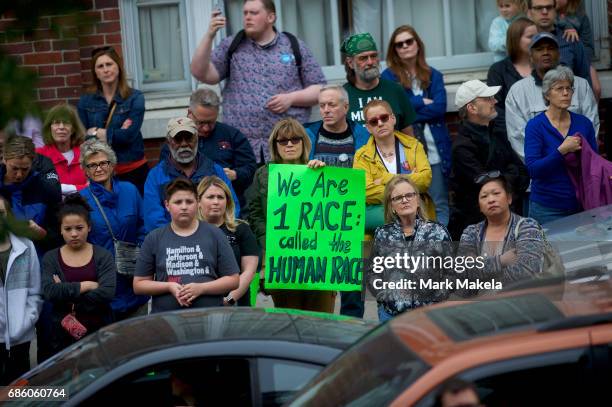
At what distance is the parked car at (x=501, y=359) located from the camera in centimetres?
374

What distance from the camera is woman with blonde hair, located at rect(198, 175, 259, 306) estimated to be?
27.6 ft

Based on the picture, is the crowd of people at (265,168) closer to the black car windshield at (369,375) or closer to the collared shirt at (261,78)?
the collared shirt at (261,78)

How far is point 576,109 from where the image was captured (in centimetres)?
978

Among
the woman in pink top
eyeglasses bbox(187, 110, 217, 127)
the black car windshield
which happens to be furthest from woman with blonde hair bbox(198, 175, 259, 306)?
the black car windshield

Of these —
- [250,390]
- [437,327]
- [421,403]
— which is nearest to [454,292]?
[250,390]

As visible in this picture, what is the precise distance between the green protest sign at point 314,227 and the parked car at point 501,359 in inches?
170

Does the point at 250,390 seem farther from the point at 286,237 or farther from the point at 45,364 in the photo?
the point at 286,237

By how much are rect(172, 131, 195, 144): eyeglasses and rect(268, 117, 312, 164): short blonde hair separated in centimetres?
59

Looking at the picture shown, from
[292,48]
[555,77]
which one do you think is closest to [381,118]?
[555,77]

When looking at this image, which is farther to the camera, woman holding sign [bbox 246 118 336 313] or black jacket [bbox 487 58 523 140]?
black jacket [bbox 487 58 523 140]

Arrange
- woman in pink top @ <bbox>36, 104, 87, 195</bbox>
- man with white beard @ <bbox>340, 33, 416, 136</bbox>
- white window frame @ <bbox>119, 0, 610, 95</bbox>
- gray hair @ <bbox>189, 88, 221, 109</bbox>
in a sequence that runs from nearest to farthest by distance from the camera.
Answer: gray hair @ <bbox>189, 88, 221, 109</bbox> → woman in pink top @ <bbox>36, 104, 87, 195</bbox> → man with white beard @ <bbox>340, 33, 416, 136</bbox> → white window frame @ <bbox>119, 0, 610, 95</bbox>

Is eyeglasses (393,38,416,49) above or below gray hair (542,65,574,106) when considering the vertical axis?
above

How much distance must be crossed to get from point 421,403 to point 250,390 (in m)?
1.82

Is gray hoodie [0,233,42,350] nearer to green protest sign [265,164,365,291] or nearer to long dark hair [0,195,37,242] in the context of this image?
green protest sign [265,164,365,291]
